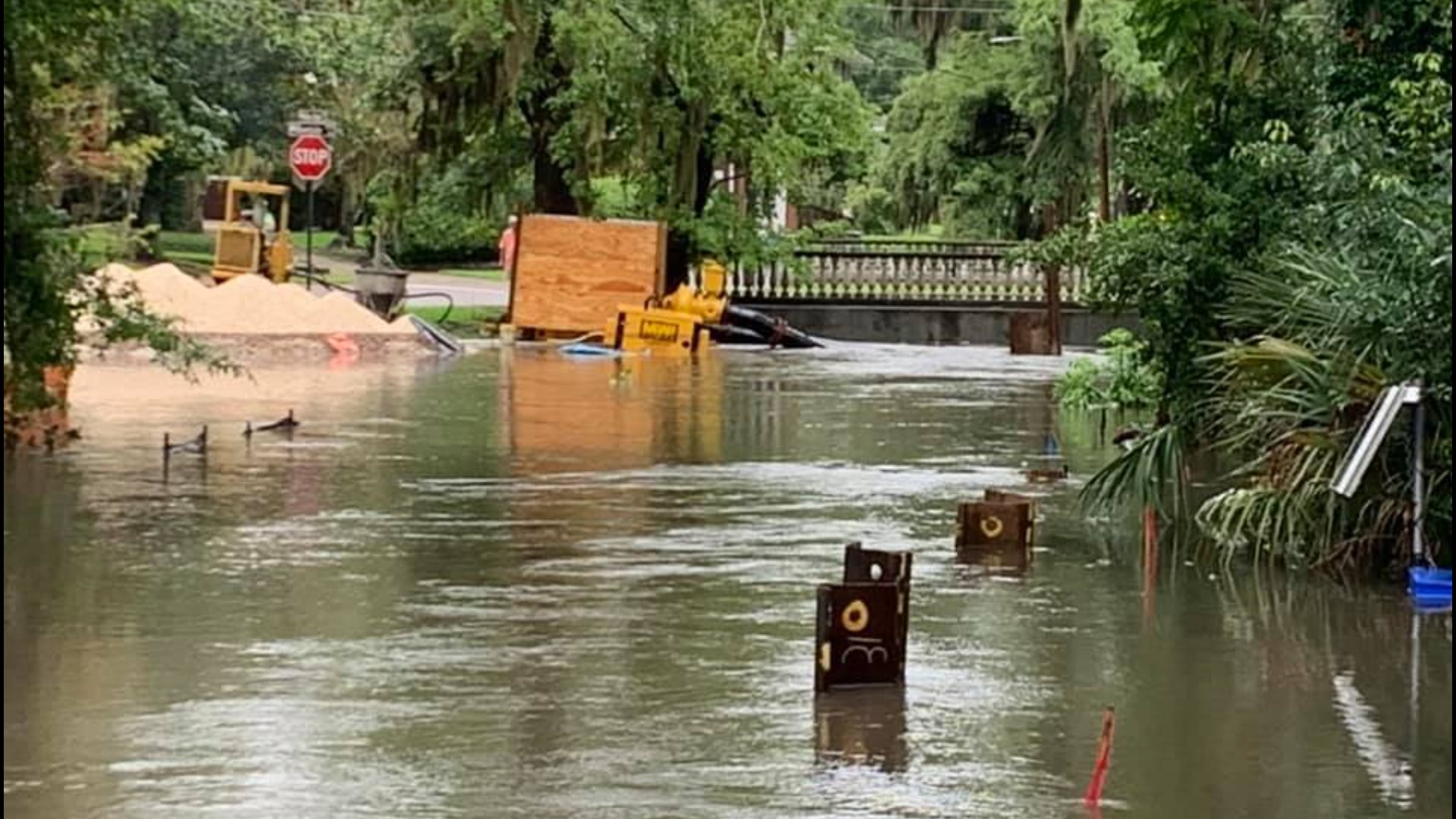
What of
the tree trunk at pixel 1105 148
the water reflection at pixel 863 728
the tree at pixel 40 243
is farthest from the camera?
the tree trunk at pixel 1105 148

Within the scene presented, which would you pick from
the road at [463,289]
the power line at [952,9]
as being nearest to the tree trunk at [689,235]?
the road at [463,289]

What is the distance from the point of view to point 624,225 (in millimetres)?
33938

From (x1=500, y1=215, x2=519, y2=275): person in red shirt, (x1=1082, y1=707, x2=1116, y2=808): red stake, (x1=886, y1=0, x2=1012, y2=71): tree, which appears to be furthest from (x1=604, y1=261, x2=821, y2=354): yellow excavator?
(x1=1082, y1=707, x2=1116, y2=808): red stake

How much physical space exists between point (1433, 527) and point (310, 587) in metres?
5.62

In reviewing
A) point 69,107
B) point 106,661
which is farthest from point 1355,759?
point 69,107

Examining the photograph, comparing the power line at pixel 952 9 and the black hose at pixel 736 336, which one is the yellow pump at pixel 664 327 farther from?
the power line at pixel 952 9

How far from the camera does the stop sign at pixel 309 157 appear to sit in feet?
116

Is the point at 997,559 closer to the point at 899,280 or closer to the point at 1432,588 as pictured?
the point at 1432,588

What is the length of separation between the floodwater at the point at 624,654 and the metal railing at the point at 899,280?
20063 mm

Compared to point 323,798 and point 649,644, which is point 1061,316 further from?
point 323,798

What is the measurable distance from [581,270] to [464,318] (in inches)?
126

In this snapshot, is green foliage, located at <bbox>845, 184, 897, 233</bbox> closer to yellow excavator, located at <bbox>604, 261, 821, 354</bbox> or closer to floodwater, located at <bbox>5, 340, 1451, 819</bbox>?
yellow excavator, located at <bbox>604, 261, 821, 354</bbox>

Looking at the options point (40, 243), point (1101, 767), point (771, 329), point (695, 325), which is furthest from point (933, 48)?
point (40, 243)

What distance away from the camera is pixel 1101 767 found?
7699mm
